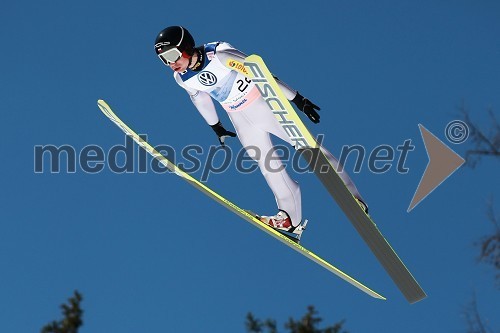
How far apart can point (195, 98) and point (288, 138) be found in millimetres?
1516

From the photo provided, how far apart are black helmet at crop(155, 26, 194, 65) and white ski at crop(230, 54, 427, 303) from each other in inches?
20.6

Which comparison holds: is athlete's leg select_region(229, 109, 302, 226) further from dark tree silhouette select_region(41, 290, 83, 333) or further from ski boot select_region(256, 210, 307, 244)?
dark tree silhouette select_region(41, 290, 83, 333)

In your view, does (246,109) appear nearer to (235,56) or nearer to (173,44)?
(235,56)

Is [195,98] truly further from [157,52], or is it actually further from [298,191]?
[298,191]

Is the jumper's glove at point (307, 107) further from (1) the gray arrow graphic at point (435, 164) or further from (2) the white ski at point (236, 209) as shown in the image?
(2) the white ski at point (236, 209)

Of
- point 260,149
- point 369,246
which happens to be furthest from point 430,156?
point 260,149

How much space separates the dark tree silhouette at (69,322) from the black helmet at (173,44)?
3.78 metres

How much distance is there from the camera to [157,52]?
10109mm

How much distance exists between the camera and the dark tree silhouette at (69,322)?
11.4 meters

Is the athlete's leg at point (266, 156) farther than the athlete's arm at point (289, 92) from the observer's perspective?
Yes

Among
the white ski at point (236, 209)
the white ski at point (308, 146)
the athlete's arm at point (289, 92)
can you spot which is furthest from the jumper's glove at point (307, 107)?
the white ski at point (236, 209)

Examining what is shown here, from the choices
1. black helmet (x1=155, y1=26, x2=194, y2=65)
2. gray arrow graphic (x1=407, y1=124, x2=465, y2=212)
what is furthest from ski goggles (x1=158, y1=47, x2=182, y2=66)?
gray arrow graphic (x1=407, y1=124, x2=465, y2=212)

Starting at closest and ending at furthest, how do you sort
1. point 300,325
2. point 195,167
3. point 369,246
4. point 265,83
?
point 265,83 → point 369,246 → point 195,167 → point 300,325

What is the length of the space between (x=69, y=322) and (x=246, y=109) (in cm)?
380
